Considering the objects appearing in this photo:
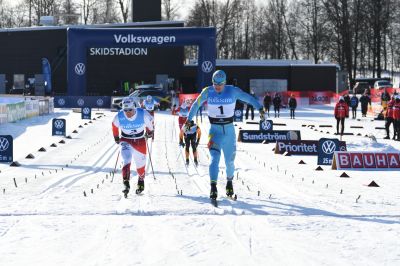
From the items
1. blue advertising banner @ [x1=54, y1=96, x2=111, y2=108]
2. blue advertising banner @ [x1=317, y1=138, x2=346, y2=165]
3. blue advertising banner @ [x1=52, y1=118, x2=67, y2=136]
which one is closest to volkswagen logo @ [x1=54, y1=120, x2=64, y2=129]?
blue advertising banner @ [x1=52, y1=118, x2=67, y2=136]

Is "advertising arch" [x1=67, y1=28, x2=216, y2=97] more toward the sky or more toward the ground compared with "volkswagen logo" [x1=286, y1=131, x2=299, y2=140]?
more toward the sky

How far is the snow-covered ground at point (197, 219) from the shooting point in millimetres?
6504

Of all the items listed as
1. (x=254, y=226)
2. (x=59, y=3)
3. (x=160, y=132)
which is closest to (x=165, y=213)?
(x=254, y=226)

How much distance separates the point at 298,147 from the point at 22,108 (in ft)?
65.2

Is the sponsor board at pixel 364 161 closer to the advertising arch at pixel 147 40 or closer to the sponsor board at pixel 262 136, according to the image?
the sponsor board at pixel 262 136

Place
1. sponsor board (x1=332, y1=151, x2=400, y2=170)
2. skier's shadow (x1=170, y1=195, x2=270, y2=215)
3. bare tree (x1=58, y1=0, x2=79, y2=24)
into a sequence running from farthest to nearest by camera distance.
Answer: bare tree (x1=58, y1=0, x2=79, y2=24)
sponsor board (x1=332, y1=151, x2=400, y2=170)
skier's shadow (x1=170, y1=195, x2=270, y2=215)

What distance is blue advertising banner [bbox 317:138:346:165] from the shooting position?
16000 millimetres

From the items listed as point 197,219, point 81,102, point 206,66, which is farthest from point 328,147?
point 81,102

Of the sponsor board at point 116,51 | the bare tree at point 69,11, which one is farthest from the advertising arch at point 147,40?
the bare tree at point 69,11

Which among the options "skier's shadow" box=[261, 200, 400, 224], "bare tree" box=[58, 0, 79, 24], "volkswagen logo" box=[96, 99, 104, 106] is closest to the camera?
"skier's shadow" box=[261, 200, 400, 224]

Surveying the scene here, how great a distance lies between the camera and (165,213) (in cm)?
864

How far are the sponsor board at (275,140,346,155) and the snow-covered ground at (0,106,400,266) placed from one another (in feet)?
11.5

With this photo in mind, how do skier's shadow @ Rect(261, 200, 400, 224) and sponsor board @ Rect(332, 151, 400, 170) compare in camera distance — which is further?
sponsor board @ Rect(332, 151, 400, 170)

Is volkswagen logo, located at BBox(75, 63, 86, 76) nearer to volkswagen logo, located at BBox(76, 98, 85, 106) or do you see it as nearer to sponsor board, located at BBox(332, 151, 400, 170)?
volkswagen logo, located at BBox(76, 98, 85, 106)
